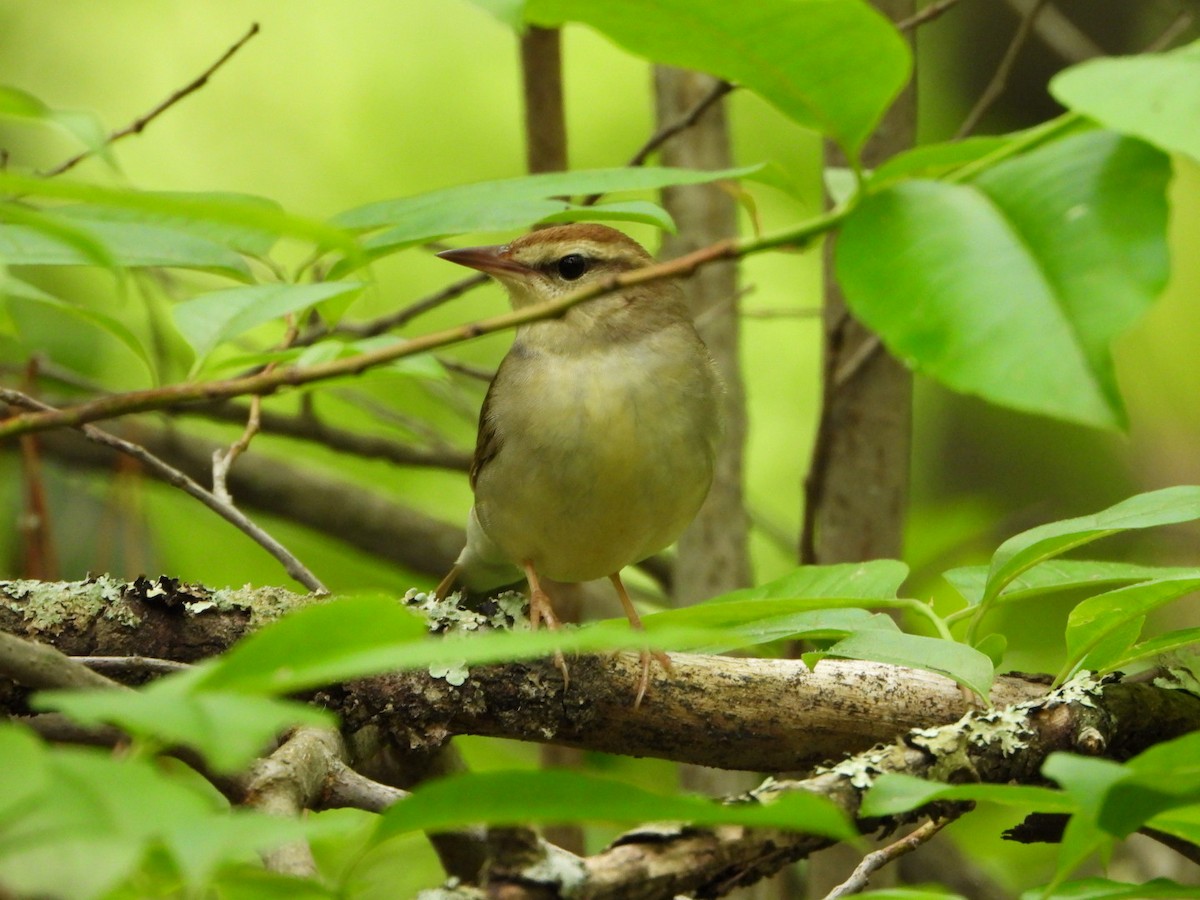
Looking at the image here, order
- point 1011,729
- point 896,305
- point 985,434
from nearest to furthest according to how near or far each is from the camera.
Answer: point 896,305 < point 1011,729 < point 985,434

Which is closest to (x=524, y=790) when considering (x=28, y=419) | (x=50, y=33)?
(x=28, y=419)

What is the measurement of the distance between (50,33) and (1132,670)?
806 cm

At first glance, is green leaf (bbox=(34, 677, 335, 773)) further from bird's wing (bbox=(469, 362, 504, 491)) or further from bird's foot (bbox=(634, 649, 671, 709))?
bird's wing (bbox=(469, 362, 504, 491))

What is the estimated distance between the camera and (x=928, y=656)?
7.50 ft

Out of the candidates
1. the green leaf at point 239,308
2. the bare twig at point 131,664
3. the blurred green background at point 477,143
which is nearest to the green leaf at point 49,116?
the green leaf at point 239,308

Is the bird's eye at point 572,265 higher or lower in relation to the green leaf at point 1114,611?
higher

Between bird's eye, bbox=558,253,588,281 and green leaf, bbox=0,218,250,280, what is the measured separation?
2.23 m

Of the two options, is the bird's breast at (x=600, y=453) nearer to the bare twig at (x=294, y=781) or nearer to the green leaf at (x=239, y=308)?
the bare twig at (x=294, y=781)

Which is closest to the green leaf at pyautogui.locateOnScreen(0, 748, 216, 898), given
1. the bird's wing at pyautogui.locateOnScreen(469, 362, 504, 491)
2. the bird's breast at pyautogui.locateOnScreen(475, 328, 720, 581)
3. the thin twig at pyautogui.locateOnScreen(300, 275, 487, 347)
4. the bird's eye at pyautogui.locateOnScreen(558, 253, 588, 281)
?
the bird's breast at pyautogui.locateOnScreen(475, 328, 720, 581)

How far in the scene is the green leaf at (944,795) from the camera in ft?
5.04

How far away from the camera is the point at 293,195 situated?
8930 mm

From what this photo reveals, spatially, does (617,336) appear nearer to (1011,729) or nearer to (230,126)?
(1011,729)

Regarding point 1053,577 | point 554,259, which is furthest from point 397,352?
point 554,259

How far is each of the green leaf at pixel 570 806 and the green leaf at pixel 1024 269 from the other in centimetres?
44
